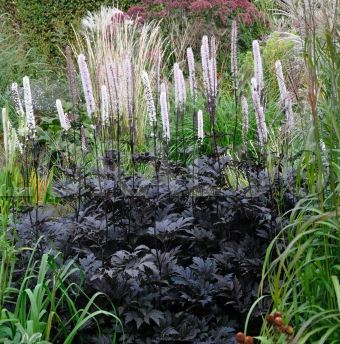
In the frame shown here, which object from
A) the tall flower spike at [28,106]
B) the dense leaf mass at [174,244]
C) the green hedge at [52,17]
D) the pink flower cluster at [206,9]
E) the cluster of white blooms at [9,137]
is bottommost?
the dense leaf mass at [174,244]

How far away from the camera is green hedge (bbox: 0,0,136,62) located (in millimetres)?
12211

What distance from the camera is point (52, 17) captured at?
1242cm

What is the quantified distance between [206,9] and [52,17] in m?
3.27

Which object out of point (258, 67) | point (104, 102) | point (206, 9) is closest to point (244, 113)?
point (258, 67)

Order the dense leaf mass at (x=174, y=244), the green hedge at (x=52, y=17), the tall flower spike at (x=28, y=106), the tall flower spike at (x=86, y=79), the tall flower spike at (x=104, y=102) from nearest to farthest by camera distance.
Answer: the dense leaf mass at (x=174, y=244), the tall flower spike at (x=28, y=106), the tall flower spike at (x=86, y=79), the tall flower spike at (x=104, y=102), the green hedge at (x=52, y=17)

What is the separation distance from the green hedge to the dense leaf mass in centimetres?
829

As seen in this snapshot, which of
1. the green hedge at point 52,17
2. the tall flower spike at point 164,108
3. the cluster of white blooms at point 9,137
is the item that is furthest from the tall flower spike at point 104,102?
the green hedge at point 52,17

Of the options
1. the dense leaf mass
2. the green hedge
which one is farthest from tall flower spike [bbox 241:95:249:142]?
the green hedge

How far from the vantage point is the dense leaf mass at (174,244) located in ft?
11.5

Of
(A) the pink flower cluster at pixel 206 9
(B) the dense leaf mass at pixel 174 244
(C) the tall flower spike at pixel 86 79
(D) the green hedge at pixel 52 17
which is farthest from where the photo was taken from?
(D) the green hedge at pixel 52 17

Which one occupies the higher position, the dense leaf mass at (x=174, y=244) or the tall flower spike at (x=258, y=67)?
the tall flower spike at (x=258, y=67)

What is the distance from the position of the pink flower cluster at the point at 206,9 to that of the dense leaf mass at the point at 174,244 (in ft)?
20.3

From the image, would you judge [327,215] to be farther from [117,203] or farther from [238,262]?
[117,203]

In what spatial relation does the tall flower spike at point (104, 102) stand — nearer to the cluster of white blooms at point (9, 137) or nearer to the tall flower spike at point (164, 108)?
the tall flower spike at point (164, 108)
